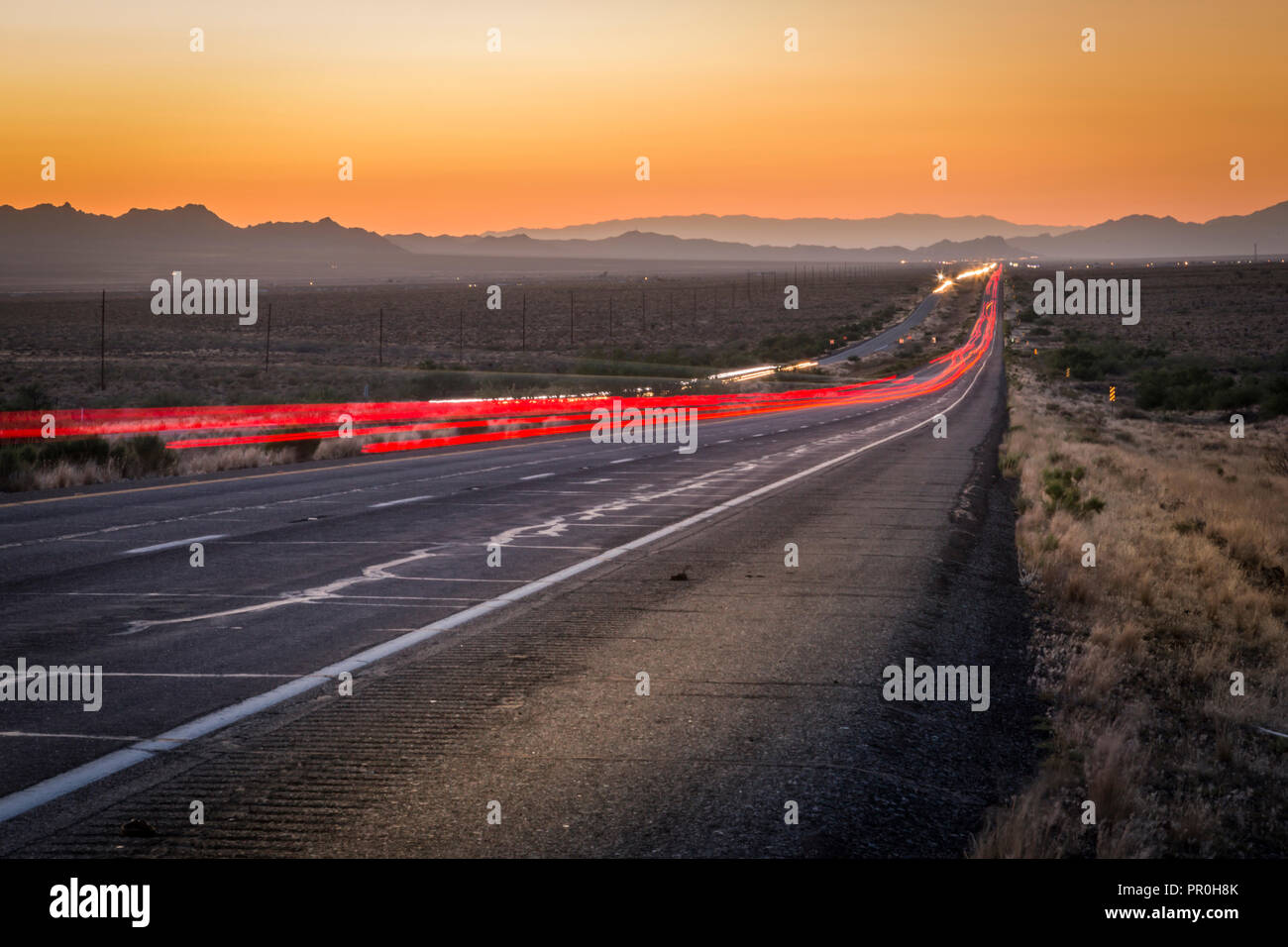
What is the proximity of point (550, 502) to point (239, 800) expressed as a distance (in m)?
12.5

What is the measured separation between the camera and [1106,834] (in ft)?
17.5

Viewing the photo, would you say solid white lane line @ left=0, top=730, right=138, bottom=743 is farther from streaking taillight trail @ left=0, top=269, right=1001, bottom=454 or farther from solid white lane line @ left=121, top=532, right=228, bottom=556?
streaking taillight trail @ left=0, top=269, right=1001, bottom=454

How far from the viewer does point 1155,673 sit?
29.8ft

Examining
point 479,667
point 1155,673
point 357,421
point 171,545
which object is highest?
point 357,421

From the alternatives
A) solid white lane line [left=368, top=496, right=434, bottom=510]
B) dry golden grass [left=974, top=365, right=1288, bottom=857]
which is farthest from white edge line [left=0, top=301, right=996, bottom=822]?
solid white lane line [left=368, top=496, right=434, bottom=510]

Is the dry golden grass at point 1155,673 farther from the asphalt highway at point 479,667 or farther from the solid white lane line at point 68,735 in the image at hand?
the solid white lane line at point 68,735

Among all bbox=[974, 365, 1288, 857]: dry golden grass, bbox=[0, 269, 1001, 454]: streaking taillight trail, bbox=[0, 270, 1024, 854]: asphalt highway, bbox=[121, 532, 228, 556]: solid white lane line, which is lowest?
bbox=[974, 365, 1288, 857]: dry golden grass

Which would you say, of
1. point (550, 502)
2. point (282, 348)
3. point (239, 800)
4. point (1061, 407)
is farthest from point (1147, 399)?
→ point (239, 800)

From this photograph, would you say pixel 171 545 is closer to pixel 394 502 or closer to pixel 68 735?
pixel 394 502

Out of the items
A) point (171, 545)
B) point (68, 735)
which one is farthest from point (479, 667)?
point (171, 545)

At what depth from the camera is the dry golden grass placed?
5.59 meters

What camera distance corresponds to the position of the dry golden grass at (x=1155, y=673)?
5.59m

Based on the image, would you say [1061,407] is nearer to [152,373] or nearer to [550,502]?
[550,502]
